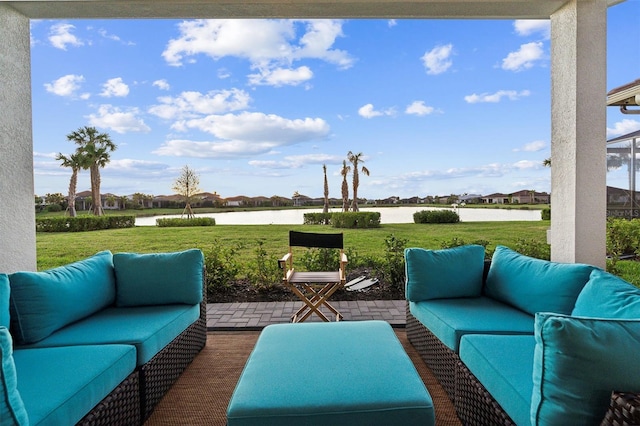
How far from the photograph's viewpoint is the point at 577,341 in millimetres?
1232

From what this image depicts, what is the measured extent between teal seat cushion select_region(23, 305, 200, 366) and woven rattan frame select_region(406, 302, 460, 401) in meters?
1.84

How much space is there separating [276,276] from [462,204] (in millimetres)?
3495

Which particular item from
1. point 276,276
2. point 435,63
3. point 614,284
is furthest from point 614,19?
point 276,276

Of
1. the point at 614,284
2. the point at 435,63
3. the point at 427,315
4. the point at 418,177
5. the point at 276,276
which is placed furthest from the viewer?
the point at 418,177

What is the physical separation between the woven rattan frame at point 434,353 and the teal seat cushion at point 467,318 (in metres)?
0.05

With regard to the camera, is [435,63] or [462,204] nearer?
[435,63]

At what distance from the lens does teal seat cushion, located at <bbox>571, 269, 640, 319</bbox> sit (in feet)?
5.27

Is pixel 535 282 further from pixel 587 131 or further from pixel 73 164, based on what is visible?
pixel 73 164

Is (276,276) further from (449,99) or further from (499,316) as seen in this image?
(449,99)

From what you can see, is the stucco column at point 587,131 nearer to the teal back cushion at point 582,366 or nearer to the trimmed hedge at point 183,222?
the teal back cushion at point 582,366

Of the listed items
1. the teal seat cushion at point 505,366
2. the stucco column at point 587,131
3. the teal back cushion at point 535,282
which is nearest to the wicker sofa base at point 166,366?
the teal seat cushion at point 505,366

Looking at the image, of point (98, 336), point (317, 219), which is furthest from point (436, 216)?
point (98, 336)

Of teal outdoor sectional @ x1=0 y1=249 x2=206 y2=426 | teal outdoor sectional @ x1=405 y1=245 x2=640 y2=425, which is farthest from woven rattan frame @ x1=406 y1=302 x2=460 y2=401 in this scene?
teal outdoor sectional @ x1=0 y1=249 x2=206 y2=426

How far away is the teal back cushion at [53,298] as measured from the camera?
83.8 inches
